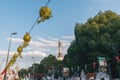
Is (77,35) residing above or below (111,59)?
above

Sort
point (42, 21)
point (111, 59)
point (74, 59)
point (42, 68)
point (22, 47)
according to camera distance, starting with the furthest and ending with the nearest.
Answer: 1. point (42, 68)
2. point (74, 59)
3. point (111, 59)
4. point (22, 47)
5. point (42, 21)

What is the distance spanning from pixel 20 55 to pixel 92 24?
6973 centimetres

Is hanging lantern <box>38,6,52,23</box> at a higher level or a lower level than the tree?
lower

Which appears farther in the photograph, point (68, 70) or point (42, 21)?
point (68, 70)

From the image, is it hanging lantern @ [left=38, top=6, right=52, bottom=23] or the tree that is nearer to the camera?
hanging lantern @ [left=38, top=6, right=52, bottom=23]

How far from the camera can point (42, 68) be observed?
580 feet

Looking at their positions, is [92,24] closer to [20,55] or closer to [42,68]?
[20,55]

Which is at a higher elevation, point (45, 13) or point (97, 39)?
point (97, 39)

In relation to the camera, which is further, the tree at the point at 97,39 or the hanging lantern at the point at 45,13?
the tree at the point at 97,39

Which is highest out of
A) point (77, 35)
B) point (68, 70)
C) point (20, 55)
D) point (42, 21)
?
point (77, 35)

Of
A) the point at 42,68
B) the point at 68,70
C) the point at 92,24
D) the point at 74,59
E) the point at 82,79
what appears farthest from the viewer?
the point at 42,68

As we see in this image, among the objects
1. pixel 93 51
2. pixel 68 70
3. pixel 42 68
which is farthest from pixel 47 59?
pixel 93 51

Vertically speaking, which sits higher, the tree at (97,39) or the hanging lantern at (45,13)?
the tree at (97,39)

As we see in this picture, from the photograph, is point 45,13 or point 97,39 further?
point 97,39
